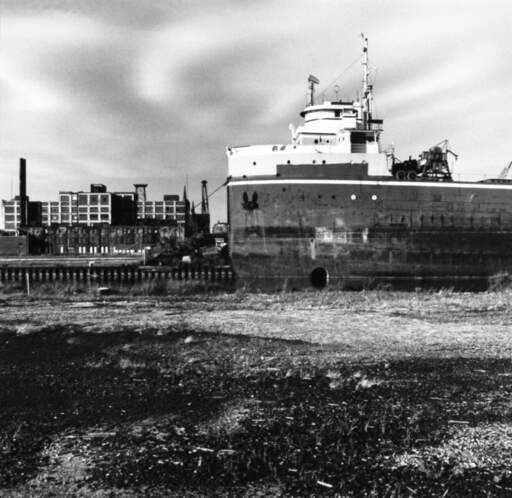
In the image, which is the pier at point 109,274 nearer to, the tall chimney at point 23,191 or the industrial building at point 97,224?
the industrial building at point 97,224

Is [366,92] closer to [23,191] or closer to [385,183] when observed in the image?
[385,183]

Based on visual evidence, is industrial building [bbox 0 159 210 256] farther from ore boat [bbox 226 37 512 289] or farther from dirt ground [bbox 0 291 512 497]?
dirt ground [bbox 0 291 512 497]

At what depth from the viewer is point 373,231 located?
21.8 meters

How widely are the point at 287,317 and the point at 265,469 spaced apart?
288 inches

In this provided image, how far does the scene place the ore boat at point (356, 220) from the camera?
21516 mm

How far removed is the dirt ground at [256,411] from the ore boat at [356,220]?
13.3m

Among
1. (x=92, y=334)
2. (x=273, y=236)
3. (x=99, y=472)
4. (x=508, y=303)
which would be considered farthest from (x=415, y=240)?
(x=99, y=472)

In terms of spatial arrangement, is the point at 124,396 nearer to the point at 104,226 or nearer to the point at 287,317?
the point at 287,317

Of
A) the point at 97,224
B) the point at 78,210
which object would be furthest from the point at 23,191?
the point at 78,210

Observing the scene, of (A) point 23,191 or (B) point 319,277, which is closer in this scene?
(B) point 319,277

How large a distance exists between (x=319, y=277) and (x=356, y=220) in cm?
326

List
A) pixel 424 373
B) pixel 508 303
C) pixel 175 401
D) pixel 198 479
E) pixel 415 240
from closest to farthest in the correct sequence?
pixel 198 479
pixel 175 401
pixel 424 373
pixel 508 303
pixel 415 240

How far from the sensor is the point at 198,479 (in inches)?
116

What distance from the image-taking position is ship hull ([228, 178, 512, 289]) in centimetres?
2155
